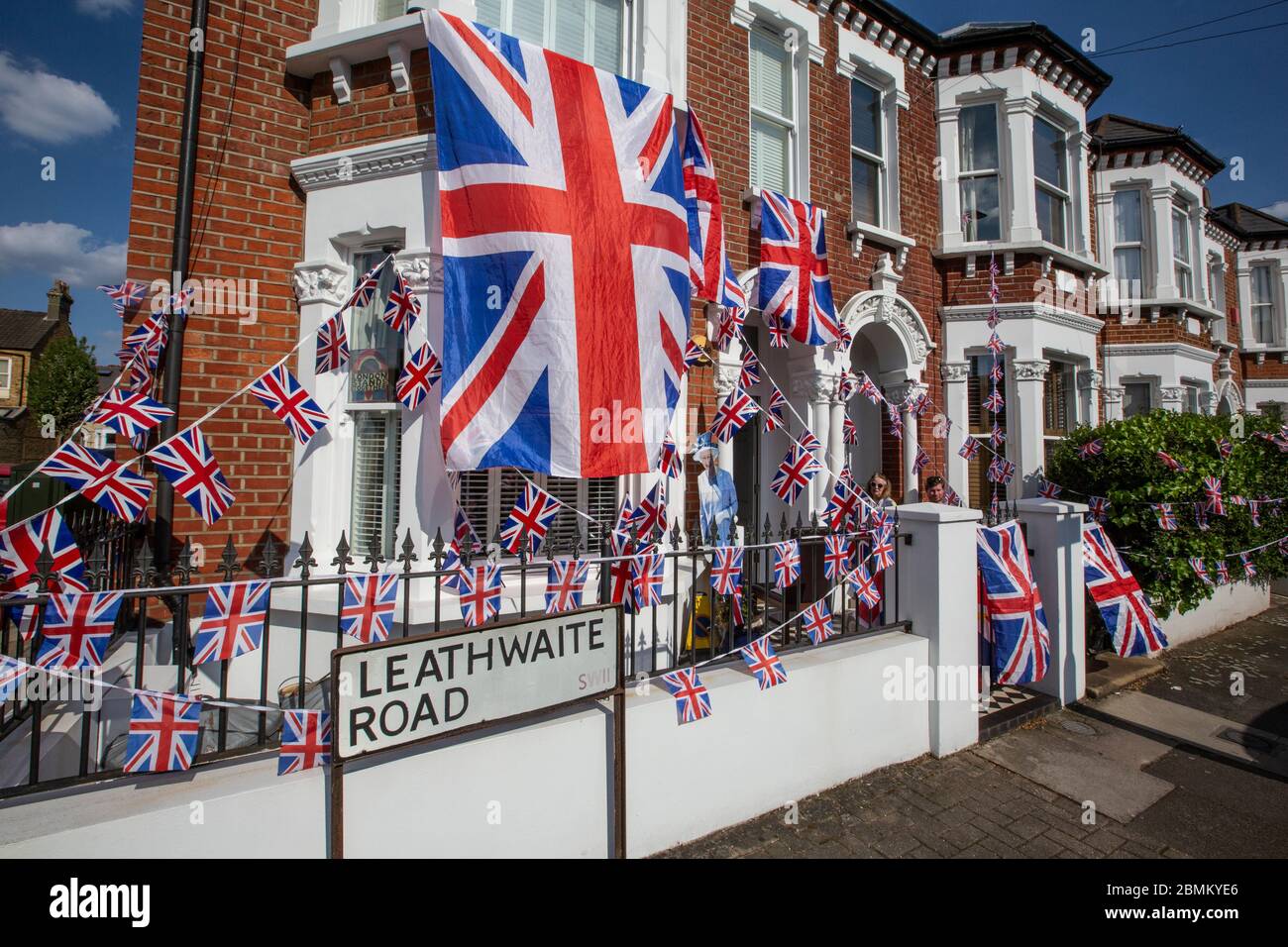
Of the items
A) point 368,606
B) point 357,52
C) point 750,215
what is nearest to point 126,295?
point 357,52

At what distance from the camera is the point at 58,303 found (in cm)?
3572

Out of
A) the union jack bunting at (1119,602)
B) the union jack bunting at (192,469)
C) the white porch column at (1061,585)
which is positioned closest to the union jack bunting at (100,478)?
the union jack bunting at (192,469)

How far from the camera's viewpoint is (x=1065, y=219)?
9.60 metres

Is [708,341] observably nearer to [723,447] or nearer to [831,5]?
[723,447]

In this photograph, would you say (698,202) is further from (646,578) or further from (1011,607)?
(1011,607)

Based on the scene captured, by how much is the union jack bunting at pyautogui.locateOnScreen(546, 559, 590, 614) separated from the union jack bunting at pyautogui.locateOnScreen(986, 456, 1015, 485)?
668 centimetres

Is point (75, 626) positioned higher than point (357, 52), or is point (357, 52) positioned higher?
point (357, 52)

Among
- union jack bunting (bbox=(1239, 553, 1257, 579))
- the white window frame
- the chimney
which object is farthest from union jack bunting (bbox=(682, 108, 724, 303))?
the chimney

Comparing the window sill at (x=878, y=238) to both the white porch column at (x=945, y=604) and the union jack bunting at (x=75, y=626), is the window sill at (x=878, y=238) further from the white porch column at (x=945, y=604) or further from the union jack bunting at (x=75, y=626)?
the union jack bunting at (x=75, y=626)

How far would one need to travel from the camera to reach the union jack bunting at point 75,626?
212 cm

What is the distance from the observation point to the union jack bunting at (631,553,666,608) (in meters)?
3.34

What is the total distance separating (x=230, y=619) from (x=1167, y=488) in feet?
25.3

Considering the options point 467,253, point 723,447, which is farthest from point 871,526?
point 467,253
